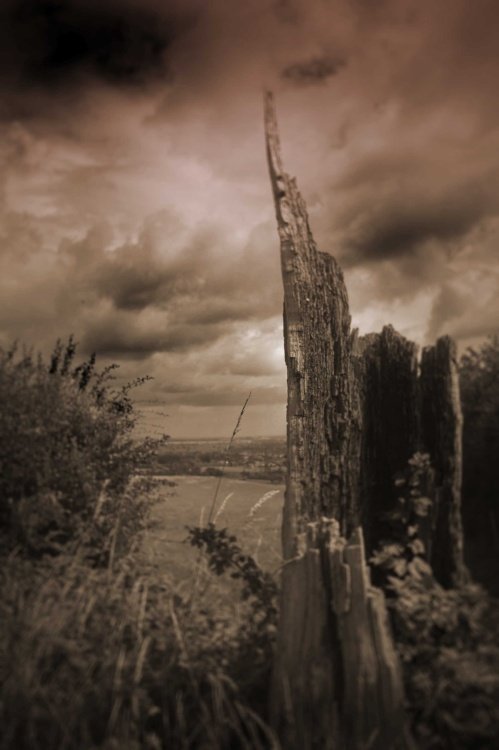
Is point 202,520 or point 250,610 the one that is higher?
point 202,520

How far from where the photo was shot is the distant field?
5539 mm

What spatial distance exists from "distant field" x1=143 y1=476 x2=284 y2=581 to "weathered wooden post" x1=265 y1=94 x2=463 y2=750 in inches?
38.1

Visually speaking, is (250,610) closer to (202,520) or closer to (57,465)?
(202,520)

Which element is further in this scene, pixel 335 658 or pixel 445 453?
pixel 445 453

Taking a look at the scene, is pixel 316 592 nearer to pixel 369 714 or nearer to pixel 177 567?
pixel 369 714

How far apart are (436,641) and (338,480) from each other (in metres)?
1.63

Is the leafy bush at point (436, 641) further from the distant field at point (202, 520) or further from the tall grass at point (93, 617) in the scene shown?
the distant field at point (202, 520)

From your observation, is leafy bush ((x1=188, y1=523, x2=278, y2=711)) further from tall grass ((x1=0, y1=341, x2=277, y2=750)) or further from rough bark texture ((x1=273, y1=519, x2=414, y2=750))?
rough bark texture ((x1=273, y1=519, x2=414, y2=750))

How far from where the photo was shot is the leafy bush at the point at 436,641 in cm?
313

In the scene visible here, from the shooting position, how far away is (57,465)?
206 inches

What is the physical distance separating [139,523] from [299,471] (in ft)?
7.11

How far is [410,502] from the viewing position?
447 cm

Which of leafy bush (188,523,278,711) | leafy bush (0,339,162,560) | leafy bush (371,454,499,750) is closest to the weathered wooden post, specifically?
leafy bush (371,454,499,750)

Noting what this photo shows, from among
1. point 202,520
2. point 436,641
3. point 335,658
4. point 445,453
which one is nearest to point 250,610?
point 202,520
